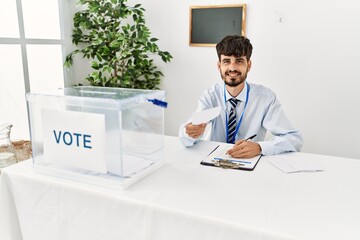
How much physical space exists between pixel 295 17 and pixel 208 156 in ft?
5.76

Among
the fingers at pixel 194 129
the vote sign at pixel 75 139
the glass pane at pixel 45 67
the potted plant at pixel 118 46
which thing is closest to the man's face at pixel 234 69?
the fingers at pixel 194 129

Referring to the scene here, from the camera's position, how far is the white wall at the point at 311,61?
251cm

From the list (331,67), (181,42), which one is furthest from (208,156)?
(181,42)

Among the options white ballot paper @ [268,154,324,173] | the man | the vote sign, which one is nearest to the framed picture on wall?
the man

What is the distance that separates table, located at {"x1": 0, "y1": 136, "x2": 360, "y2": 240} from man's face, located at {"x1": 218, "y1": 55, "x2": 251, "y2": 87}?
0.61 m

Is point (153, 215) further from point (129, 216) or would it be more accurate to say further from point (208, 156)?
point (208, 156)

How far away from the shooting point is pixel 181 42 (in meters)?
3.06

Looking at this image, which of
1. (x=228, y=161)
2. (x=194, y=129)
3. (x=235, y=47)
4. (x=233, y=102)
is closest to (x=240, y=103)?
(x=233, y=102)

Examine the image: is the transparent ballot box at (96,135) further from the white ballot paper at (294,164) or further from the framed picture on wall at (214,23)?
the framed picture on wall at (214,23)

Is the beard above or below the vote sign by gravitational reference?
above

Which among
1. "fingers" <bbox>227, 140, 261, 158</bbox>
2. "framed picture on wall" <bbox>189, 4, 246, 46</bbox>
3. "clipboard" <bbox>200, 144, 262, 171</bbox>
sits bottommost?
"clipboard" <bbox>200, 144, 262, 171</bbox>

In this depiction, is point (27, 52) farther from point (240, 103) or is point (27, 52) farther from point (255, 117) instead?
point (255, 117)

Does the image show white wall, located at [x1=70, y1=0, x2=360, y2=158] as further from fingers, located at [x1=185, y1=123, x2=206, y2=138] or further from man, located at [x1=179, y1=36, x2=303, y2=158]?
fingers, located at [x1=185, y1=123, x2=206, y2=138]

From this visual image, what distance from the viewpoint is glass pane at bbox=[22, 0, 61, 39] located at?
292 centimetres
